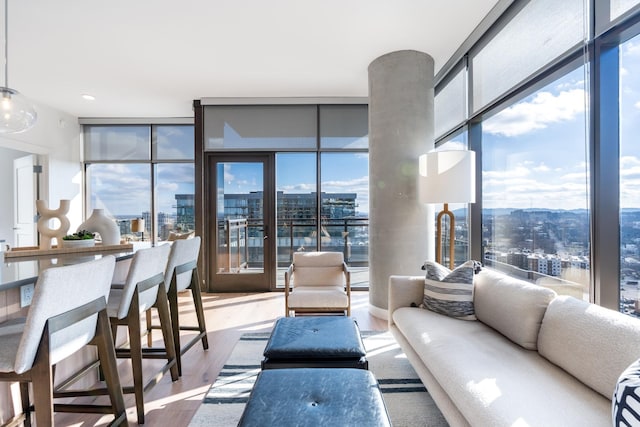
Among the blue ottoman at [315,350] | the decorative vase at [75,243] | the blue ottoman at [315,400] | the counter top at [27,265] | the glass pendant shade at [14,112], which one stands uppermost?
the glass pendant shade at [14,112]

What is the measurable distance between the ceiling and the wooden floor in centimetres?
290

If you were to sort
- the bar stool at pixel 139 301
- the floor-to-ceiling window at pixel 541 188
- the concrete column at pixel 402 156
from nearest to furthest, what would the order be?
1. the bar stool at pixel 139 301
2. the floor-to-ceiling window at pixel 541 188
3. the concrete column at pixel 402 156

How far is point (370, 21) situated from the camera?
3004 millimetres

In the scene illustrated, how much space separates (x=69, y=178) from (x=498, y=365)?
6524 millimetres

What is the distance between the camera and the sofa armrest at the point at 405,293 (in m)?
2.61

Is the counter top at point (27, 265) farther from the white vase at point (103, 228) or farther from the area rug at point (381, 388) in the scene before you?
the area rug at point (381, 388)

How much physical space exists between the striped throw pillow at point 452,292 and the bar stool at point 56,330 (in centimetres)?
204

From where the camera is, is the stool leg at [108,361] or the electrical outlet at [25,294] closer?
the stool leg at [108,361]

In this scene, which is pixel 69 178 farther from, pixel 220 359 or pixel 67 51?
pixel 220 359

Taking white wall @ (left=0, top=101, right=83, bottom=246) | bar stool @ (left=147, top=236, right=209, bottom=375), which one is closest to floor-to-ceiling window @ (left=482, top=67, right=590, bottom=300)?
bar stool @ (left=147, top=236, right=209, bottom=375)

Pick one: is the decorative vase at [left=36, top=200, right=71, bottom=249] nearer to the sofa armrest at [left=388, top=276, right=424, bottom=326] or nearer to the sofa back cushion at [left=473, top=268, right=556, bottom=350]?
the sofa armrest at [left=388, top=276, right=424, bottom=326]

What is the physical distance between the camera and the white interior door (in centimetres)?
528

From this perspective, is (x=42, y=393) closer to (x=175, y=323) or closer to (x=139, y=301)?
(x=139, y=301)

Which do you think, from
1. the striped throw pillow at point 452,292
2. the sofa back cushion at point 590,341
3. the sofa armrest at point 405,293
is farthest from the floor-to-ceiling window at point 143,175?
the sofa back cushion at point 590,341
